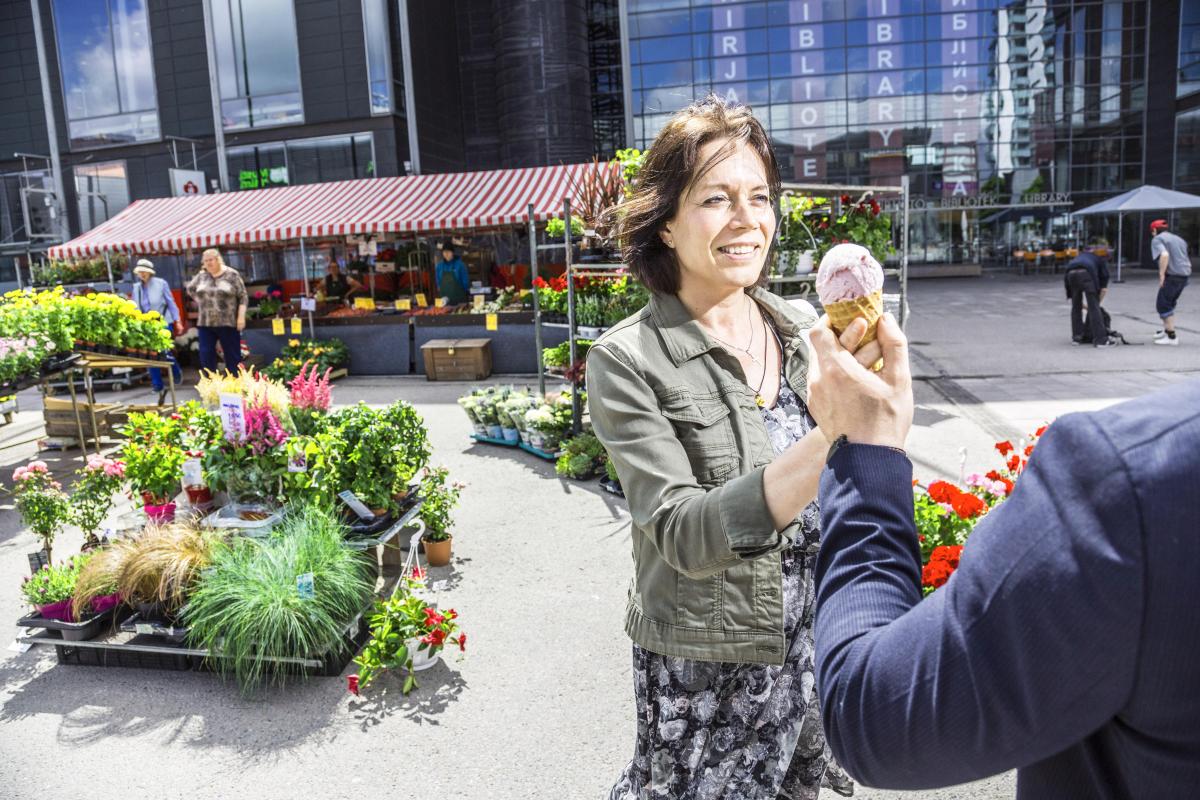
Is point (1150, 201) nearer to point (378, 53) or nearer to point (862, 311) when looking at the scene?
point (378, 53)

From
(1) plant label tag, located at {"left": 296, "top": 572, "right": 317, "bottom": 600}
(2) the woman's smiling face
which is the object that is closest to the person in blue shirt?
(1) plant label tag, located at {"left": 296, "top": 572, "right": 317, "bottom": 600}

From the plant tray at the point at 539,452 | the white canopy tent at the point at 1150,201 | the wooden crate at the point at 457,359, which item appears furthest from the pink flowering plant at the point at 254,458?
the white canopy tent at the point at 1150,201

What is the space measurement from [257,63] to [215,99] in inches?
60.0

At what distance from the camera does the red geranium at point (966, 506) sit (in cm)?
336

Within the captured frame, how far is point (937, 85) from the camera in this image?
3041 centimetres

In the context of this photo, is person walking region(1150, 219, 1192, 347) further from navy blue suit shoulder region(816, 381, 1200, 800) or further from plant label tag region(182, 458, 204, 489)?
navy blue suit shoulder region(816, 381, 1200, 800)

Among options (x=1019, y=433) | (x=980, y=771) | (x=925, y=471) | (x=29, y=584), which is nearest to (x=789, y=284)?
(x=925, y=471)

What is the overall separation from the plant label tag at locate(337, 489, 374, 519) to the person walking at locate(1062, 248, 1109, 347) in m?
11.5

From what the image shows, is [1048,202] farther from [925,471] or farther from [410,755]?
[410,755]

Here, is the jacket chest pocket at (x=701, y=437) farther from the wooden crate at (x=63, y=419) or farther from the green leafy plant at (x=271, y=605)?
the wooden crate at (x=63, y=419)

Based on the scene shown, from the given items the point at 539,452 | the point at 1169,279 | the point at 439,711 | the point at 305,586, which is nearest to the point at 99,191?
the point at 539,452

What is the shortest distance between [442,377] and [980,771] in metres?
12.6

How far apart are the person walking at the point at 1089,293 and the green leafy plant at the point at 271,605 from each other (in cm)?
1195

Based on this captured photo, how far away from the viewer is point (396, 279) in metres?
16.9
